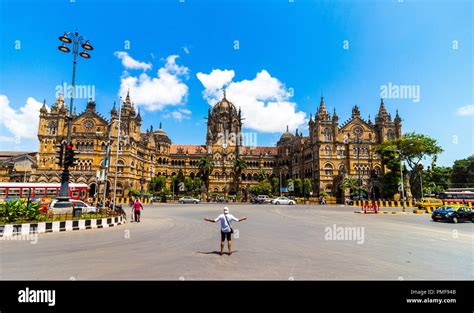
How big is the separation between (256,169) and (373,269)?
69.6 m

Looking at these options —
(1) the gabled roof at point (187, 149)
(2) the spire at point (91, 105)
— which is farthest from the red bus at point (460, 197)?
(2) the spire at point (91, 105)

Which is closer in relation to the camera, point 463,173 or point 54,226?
point 54,226

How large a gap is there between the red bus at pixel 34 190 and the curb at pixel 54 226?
578 inches

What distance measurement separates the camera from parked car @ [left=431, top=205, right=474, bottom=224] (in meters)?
18.4

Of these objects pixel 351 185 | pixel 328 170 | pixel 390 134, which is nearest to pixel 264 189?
A: pixel 328 170

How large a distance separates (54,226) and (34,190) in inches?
697

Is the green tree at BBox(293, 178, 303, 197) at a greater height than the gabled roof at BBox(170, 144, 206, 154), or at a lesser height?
lesser

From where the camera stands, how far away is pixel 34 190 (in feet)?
85.0

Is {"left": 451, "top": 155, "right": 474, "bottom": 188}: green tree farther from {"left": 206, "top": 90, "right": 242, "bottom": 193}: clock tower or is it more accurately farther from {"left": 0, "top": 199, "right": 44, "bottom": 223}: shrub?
{"left": 0, "top": 199, "right": 44, "bottom": 223}: shrub

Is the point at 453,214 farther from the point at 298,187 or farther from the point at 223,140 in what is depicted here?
the point at 223,140

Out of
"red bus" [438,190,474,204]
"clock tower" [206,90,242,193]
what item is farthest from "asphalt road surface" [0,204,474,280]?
"clock tower" [206,90,242,193]

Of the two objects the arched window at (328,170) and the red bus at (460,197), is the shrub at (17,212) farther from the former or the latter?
the arched window at (328,170)

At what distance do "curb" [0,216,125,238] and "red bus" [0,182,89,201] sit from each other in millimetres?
14680
